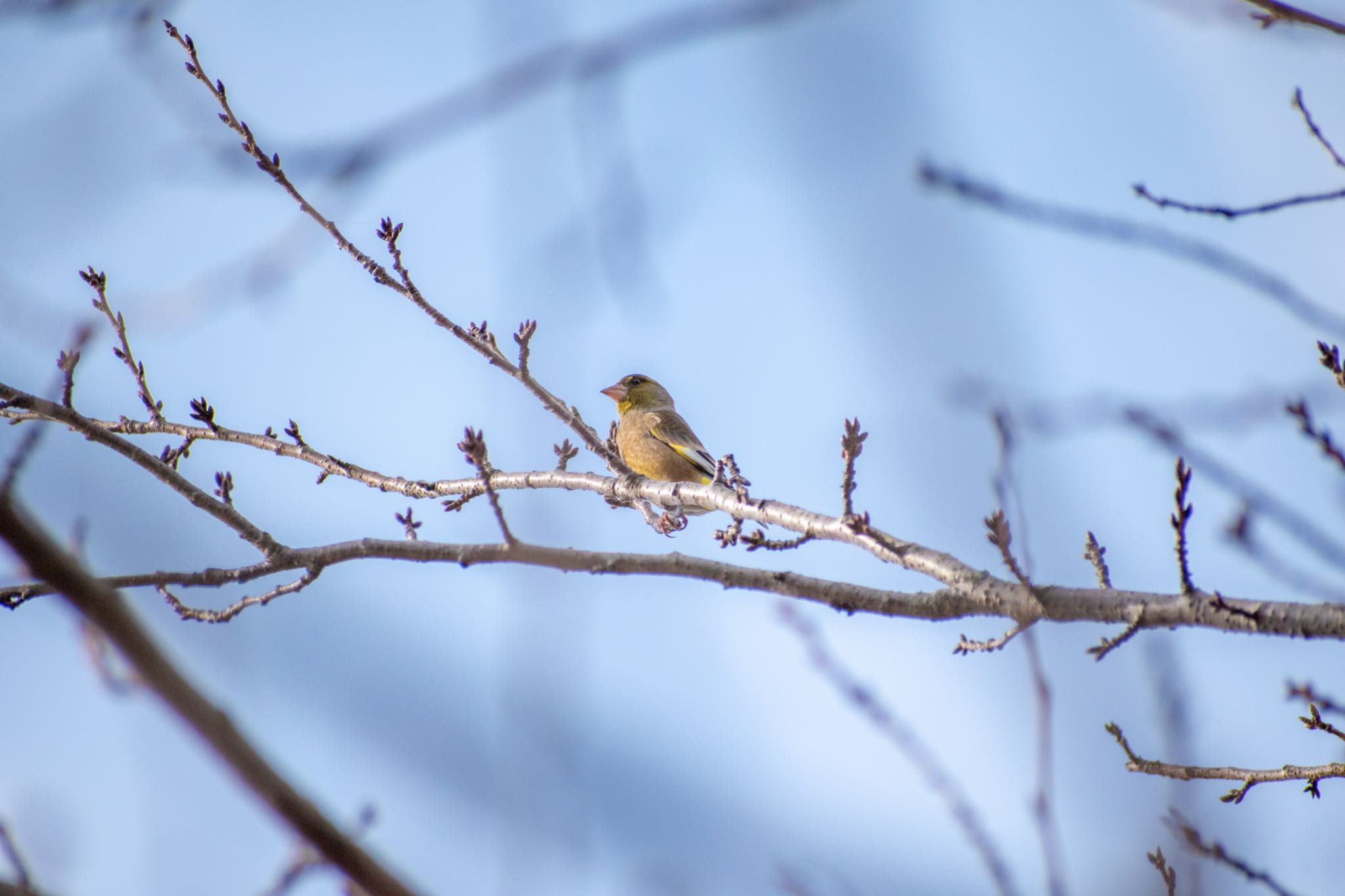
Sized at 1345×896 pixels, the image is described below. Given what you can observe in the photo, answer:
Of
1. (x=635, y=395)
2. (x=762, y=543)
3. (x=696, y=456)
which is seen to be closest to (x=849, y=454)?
(x=762, y=543)

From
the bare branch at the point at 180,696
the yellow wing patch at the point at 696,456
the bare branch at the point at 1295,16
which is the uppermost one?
the yellow wing patch at the point at 696,456

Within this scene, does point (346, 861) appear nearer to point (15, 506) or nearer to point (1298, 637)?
point (15, 506)

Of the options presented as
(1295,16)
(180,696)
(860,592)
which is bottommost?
(180,696)

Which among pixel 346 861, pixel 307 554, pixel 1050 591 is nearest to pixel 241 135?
pixel 307 554

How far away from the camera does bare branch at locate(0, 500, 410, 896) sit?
116cm

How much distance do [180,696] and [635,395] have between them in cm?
930

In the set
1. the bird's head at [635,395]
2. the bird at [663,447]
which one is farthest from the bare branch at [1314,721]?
the bird's head at [635,395]

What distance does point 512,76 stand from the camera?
258 cm

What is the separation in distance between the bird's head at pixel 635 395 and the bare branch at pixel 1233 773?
7.13 metres

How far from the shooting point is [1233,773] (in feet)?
10.9

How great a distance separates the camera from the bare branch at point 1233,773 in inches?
125

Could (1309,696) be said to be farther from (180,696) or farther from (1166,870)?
(180,696)

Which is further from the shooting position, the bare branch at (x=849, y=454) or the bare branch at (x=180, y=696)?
the bare branch at (x=849, y=454)

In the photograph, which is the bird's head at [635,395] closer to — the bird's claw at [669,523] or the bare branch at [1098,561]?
the bird's claw at [669,523]
